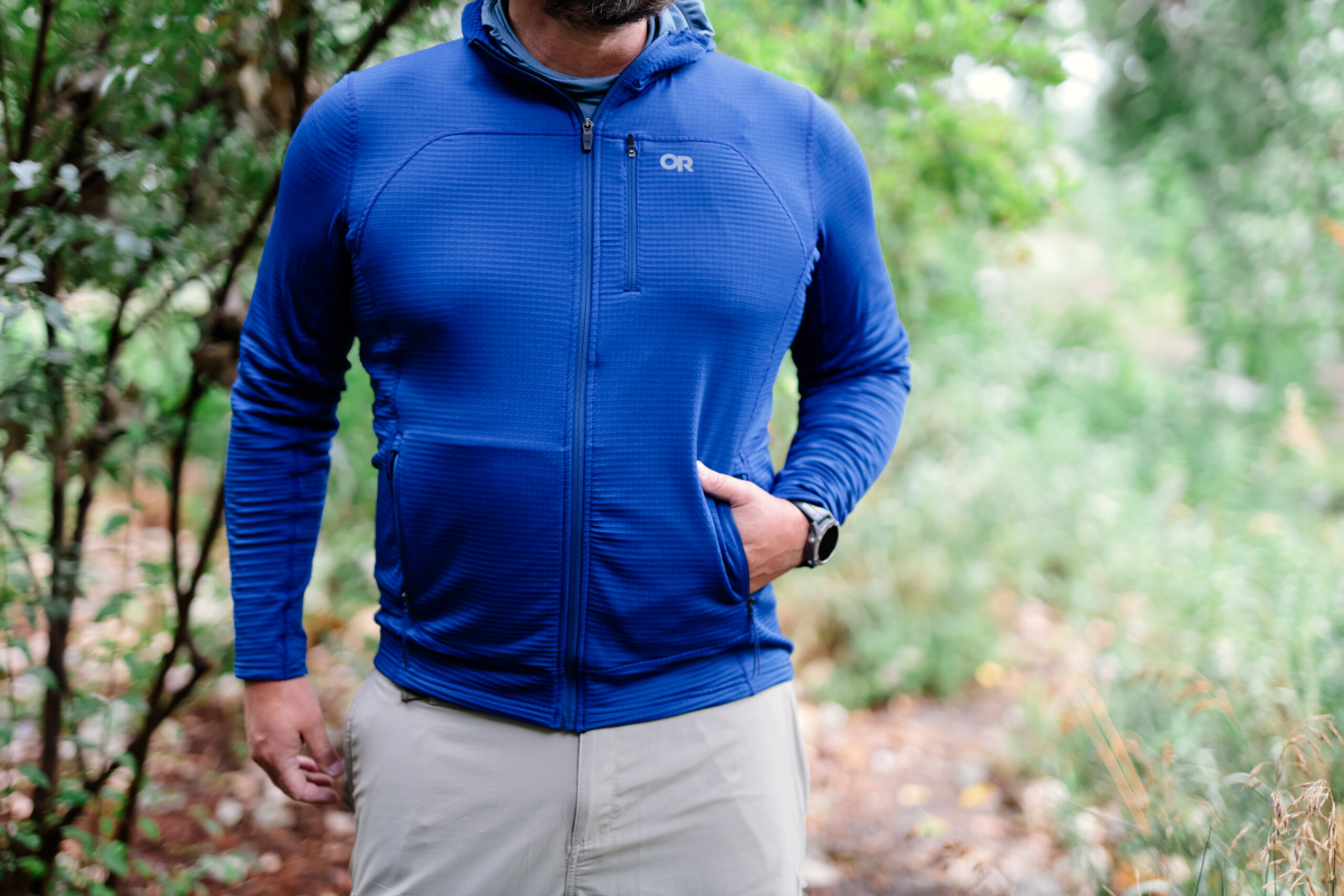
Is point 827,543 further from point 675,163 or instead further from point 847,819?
point 847,819

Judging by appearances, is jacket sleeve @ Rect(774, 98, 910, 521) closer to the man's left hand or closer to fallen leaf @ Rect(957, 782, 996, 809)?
the man's left hand

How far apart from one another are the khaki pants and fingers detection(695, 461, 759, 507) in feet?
1.04

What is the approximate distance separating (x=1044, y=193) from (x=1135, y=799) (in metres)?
1.95

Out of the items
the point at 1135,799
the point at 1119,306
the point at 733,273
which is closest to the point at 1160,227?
the point at 1119,306

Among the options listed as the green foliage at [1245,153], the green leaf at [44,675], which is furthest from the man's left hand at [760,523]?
the green foliage at [1245,153]

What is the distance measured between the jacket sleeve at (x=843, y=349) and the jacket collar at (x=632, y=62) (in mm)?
238

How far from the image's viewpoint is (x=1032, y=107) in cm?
634

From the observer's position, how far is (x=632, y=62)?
140cm

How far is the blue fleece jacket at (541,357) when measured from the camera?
132 centimetres

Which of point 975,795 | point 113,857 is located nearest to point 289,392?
point 113,857

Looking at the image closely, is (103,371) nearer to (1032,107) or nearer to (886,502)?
(886,502)

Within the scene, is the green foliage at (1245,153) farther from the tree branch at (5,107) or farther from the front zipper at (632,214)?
the tree branch at (5,107)

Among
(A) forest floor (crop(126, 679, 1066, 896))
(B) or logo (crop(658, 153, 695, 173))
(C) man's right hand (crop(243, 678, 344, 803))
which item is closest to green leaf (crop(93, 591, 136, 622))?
(C) man's right hand (crop(243, 678, 344, 803))

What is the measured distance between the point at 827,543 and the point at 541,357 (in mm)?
536
